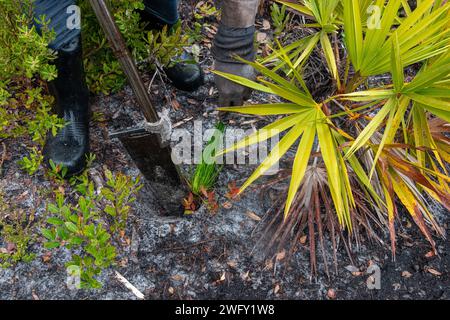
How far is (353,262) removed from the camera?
6.12 feet

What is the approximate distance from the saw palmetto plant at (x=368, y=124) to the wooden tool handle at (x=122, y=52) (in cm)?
27

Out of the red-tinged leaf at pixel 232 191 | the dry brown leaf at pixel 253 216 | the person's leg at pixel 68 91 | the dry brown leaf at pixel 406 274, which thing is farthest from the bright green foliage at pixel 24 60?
the dry brown leaf at pixel 406 274

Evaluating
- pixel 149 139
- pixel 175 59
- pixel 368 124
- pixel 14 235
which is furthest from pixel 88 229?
pixel 175 59

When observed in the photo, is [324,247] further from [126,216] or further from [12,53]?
[12,53]

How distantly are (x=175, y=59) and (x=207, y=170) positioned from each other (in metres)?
0.67

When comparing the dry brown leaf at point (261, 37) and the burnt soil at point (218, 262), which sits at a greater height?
the dry brown leaf at point (261, 37)

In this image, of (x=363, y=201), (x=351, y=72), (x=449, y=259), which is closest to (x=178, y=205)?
(x=363, y=201)

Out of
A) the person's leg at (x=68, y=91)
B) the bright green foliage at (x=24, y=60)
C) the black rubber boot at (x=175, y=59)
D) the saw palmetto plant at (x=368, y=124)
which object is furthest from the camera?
the black rubber boot at (x=175, y=59)

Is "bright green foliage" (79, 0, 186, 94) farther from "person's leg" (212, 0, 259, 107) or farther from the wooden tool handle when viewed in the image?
the wooden tool handle

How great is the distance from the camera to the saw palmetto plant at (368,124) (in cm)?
145

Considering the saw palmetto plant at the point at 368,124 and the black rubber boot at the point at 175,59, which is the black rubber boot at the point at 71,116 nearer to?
the black rubber boot at the point at 175,59

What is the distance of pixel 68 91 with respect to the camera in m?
1.92

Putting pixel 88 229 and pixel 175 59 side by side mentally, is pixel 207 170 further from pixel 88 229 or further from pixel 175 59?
pixel 175 59

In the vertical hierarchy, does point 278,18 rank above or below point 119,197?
above
